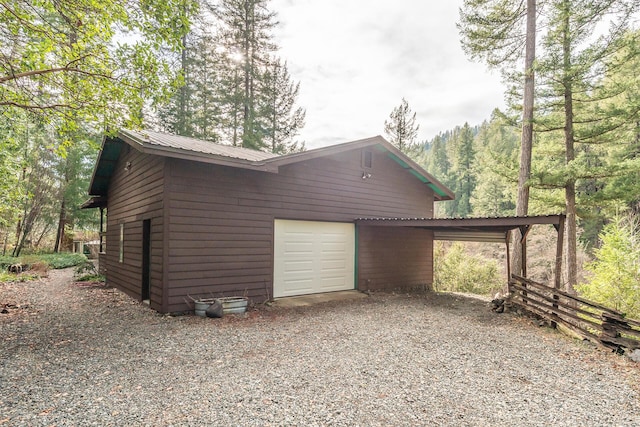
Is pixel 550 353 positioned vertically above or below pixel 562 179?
below

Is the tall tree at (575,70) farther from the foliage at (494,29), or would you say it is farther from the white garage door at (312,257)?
the white garage door at (312,257)

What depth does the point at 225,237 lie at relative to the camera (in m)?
6.41

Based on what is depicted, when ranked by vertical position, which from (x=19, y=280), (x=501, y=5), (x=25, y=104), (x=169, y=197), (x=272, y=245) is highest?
(x=501, y=5)

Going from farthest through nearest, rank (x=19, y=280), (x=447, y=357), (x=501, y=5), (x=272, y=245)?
(x=19, y=280), (x=501, y=5), (x=272, y=245), (x=447, y=357)

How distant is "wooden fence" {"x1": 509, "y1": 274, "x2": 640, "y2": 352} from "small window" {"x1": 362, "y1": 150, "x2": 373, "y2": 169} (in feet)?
14.6

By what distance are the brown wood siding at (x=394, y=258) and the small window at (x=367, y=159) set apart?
1735 millimetres

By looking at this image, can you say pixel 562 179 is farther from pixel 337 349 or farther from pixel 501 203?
A: pixel 501 203

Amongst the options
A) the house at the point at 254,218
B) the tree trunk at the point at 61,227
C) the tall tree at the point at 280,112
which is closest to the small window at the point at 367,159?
the house at the point at 254,218

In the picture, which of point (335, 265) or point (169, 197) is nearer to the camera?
point (169, 197)

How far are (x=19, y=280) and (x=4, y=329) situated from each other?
21.9 ft

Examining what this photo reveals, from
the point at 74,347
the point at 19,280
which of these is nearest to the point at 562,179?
the point at 74,347

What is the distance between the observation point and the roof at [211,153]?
5441 mm

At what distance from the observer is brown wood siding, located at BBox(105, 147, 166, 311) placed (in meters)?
6.04

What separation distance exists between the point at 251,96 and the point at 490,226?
45.2ft
